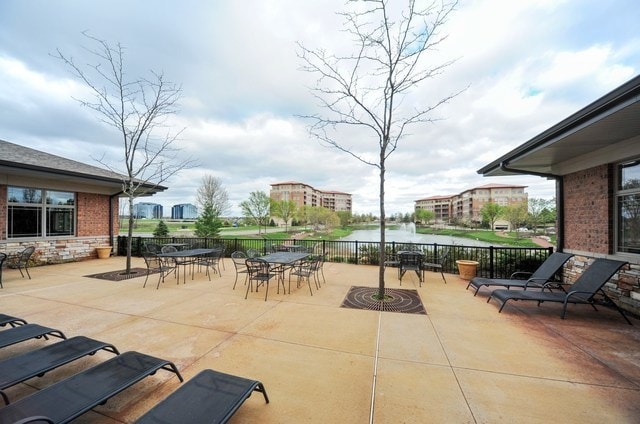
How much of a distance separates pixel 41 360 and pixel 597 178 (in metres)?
9.17

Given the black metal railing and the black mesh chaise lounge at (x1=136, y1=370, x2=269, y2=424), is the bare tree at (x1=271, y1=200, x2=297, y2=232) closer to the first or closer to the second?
the black metal railing

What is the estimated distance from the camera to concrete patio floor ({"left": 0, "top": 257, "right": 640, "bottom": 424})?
2031 mm

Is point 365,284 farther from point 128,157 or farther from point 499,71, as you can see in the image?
point 128,157

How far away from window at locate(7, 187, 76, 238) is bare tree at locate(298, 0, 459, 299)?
10.2 metres

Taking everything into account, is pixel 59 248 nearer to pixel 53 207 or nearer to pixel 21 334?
pixel 53 207

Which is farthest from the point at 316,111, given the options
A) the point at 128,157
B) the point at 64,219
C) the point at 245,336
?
the point at 64,219

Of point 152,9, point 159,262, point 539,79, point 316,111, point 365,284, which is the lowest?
point 365,284

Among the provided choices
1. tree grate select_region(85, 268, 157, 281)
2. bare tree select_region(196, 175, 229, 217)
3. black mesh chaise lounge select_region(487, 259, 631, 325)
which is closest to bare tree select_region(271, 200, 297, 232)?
bare tree select_region(196, 175, 229, 217)

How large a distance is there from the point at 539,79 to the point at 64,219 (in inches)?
627

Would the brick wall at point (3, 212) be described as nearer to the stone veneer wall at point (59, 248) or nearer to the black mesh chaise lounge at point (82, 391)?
the stone veneer wall at point (59, 248)

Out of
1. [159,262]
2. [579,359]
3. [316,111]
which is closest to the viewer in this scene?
[579,359]

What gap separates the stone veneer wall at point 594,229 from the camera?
449cm

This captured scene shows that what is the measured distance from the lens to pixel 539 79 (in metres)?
6.29

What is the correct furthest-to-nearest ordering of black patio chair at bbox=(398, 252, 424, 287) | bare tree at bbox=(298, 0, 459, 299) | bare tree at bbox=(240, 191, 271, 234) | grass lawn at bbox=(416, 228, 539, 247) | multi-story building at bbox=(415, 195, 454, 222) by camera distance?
multi-story building at bbox=(415, 195, 454, 222), bare tree at bbox=(240, 191, 271, 234), grass lawn at bbox=(416, 228, 539, 247), black patio chair at bbox=(398, 252, 424, 287), bare tree at bbox=(298, 0, 459, 299)
